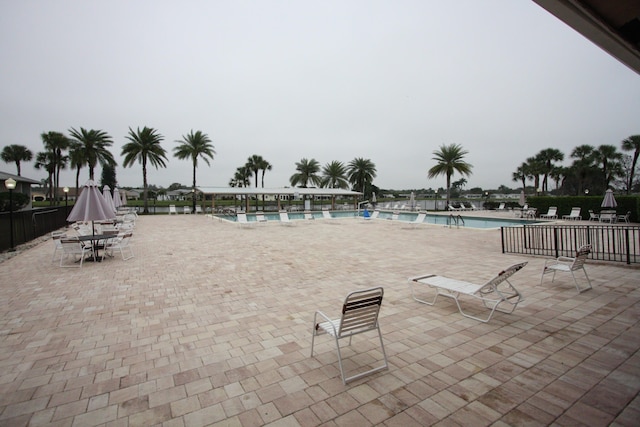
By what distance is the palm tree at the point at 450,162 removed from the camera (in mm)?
32906

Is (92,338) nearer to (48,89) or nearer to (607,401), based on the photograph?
(607,401)

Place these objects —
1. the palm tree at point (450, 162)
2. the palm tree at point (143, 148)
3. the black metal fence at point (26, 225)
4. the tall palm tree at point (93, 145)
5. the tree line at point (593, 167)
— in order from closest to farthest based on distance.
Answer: the black metal fence at point (26, 225), the tall palm tree at point (93, 145), the palm tree at point (143, 148), the palm tree at point (450, 162), the tree line at point (593, 167)

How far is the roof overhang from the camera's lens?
2.38 meters

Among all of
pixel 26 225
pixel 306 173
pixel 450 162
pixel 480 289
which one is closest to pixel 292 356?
pixel 480 289

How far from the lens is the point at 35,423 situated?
2.21 meters

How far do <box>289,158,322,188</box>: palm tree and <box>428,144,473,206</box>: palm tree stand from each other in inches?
735

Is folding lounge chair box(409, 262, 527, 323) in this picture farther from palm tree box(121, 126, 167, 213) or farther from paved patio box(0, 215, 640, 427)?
palm tree box(121, 126, 167, 213)

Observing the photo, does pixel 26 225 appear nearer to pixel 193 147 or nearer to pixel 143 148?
pixel 143 148

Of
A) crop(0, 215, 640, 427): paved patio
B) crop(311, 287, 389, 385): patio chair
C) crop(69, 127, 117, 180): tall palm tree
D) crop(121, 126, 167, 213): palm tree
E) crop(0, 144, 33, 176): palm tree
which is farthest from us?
crop(0, 144, 33, 176): palm tree

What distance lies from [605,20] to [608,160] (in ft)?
171

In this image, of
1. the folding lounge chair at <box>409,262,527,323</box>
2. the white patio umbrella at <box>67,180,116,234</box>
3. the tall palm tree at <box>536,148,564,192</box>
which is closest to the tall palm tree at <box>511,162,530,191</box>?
the tall palm tree at <box>536,148,564,192</box>

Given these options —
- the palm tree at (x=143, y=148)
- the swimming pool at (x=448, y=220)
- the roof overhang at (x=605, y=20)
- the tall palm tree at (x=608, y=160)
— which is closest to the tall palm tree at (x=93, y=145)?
the palm tree at (x=143, y=148)

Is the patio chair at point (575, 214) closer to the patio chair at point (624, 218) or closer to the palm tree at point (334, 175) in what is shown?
the patio chair at point (624, 218)

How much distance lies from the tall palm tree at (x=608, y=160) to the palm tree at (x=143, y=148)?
185 ft
